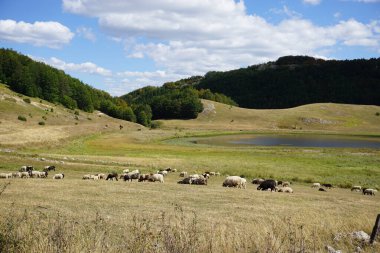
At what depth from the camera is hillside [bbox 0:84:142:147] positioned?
68844 millimetres

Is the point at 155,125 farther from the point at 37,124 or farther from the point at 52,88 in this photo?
the point at 37,124

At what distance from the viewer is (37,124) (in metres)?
93.2

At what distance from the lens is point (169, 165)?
176 ft

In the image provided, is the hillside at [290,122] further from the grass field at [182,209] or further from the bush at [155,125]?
the grass field at [182,209]

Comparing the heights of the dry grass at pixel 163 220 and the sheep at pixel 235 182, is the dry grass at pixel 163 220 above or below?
above

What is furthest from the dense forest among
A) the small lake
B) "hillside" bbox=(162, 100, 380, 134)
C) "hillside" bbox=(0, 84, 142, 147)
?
the small lake

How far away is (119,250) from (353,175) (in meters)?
45.1

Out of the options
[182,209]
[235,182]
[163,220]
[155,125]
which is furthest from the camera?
[155,125]

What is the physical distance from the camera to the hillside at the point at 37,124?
226ft

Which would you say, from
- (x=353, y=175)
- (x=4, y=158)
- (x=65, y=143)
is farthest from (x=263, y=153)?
(x=4, y=158)

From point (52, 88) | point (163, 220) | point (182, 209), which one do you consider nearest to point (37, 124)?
point (52, 88)

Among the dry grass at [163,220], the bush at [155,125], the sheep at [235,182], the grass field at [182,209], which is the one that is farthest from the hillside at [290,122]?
the dry grass at [163,220]

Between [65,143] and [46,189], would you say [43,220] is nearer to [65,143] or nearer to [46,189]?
[46,189]

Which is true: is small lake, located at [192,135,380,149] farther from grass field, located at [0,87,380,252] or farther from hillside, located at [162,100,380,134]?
hillside, located at [162,100,380,134]
